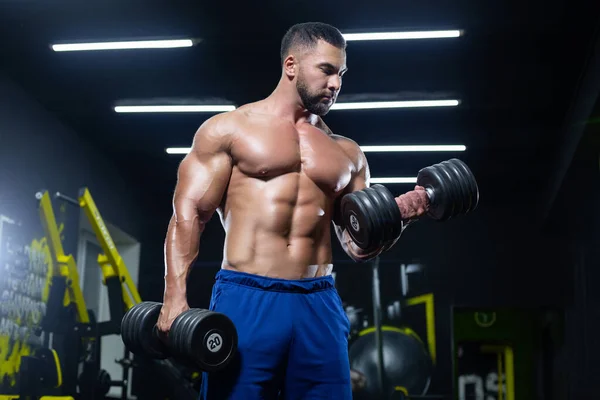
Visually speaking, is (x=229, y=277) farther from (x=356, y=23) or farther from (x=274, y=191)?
(x=356, y=23)

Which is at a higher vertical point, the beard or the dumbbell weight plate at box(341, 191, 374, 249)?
the beard

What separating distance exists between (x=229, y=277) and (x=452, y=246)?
5849mm

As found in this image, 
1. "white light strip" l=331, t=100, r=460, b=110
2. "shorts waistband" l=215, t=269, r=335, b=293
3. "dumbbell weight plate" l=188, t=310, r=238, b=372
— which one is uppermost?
"white light strip" l=331, t=100, r=460, b=110

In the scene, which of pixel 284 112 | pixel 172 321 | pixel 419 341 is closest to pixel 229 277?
pixel 172 321

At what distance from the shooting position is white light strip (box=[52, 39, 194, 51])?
13.8 ft

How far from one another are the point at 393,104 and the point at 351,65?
0.67 metres

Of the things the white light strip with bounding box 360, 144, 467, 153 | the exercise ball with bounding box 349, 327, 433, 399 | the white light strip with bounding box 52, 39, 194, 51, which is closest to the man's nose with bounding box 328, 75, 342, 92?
the white light strip with bounding box 52, 39, 194, 51

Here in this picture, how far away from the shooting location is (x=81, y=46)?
432 centimetres

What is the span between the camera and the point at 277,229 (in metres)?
1.66

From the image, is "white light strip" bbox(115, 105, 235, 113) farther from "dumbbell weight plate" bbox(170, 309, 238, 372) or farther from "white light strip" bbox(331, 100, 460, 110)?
"dumbbell weight plate" bbox(170, 309, 238, 372)

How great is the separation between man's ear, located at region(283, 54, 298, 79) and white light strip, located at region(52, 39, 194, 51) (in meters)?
2.54

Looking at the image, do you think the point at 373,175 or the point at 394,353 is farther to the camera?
the point at 394,353

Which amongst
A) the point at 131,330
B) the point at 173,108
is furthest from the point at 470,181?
the point at 173,108

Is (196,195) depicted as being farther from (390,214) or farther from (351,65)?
(351,65)
